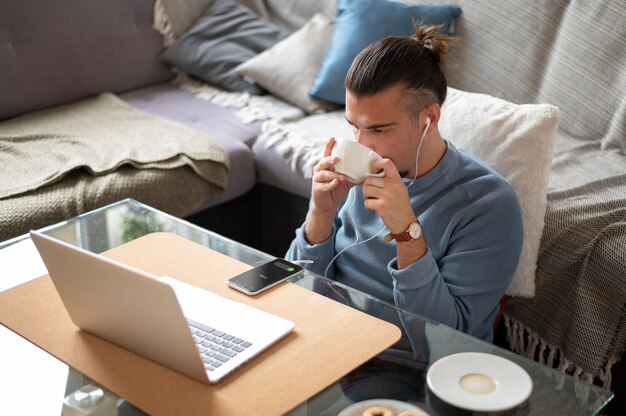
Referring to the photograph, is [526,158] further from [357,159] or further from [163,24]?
[163,24]

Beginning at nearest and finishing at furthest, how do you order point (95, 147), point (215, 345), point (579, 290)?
point (215, 345) < point (579, 290) < point (95, 147)

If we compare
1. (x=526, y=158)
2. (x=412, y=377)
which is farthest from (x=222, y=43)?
(x=412, y=377)

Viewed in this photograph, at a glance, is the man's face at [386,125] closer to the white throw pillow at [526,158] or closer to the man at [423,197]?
the man at [423,197]

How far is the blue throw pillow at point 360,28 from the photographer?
2.74 m

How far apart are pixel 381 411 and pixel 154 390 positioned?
1.10ft

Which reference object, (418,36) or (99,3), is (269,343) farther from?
(99,3)

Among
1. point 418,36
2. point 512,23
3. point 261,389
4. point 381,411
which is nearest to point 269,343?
point 261,389

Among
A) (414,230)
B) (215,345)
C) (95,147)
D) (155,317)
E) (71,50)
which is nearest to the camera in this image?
(155,317)

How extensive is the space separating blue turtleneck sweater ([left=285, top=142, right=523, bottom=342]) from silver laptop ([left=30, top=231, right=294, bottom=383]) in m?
0.31

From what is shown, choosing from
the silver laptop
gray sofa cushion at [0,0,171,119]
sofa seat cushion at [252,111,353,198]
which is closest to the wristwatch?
the silver laptop

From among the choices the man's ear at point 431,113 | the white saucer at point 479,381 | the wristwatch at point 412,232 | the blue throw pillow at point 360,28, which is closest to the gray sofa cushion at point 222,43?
the blue throw pillow at point 360,28

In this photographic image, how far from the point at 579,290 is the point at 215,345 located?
1014mm

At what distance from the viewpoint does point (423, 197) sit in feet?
5.53

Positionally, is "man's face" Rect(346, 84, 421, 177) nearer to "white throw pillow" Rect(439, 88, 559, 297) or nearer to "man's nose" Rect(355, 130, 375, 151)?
"man's nose" Rect(355, 130, 375, 151)
